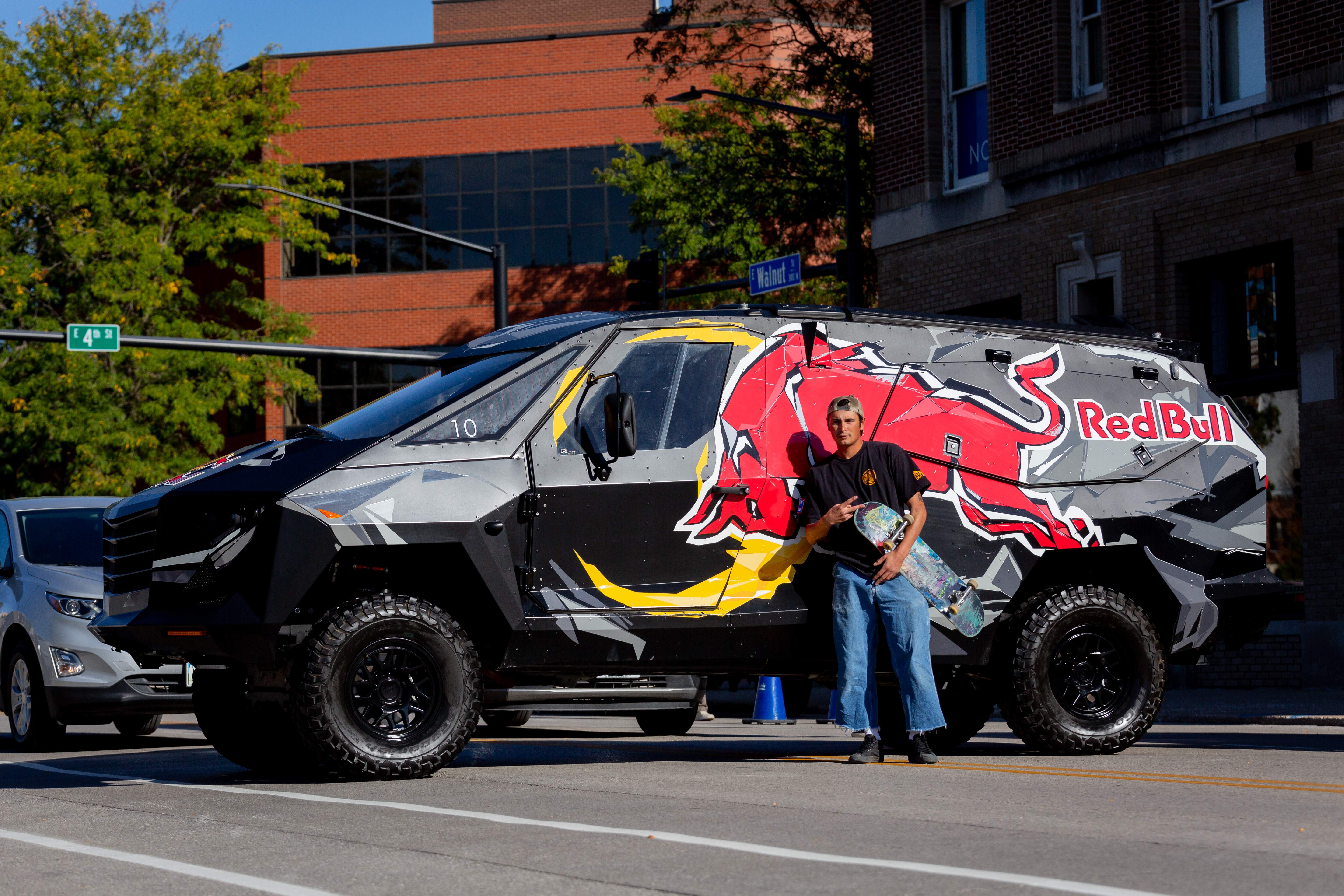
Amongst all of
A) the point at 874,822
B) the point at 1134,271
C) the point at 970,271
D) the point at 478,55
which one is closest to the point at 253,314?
the point at 478,55

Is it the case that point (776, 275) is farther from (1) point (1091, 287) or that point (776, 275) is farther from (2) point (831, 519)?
(2) point (831, 519)

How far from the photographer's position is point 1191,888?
16.7ft

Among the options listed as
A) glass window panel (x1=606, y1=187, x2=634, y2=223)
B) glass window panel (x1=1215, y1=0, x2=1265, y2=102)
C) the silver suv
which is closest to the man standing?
the silver suv

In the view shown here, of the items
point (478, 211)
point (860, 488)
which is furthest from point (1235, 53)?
point (478, 211)

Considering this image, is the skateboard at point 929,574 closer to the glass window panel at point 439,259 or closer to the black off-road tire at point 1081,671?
the black off-road tire at point 1081,671

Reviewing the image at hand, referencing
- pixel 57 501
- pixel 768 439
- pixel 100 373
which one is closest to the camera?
pixel 768 439

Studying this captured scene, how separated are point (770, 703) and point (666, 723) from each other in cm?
218

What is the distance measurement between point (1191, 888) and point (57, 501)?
35.1ft

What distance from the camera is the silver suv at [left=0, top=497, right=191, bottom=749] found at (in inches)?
476

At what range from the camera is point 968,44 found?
76.4ft

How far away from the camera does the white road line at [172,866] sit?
214 inches

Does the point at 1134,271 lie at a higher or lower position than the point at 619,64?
lower

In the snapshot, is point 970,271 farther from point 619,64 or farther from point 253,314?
point 619,64

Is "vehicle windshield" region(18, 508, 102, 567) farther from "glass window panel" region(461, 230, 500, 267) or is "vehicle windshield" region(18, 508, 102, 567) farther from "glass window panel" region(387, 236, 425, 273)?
"glass window panel" region(387, 236, 425, 273)
